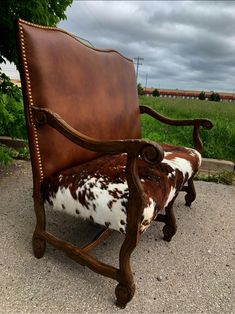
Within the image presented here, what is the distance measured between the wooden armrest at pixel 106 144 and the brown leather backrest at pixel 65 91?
0.08 m

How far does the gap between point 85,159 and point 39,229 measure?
1.61 feet

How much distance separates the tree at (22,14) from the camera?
2.85m

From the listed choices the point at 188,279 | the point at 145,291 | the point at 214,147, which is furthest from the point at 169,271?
the point at 214,147

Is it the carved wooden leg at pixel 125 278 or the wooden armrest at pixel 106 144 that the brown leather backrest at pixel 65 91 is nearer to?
the wooden armrest at pixel 106 144

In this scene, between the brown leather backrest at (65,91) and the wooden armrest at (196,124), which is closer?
the brown leather backrest at (65,91)

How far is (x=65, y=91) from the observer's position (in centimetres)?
190

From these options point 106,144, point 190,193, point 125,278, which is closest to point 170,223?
point 190,193

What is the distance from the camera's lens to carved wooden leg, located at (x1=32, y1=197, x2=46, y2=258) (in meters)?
1.89

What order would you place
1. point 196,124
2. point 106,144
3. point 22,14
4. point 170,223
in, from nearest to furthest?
point 106,144, point 170,223, point 196,124, point 22,14

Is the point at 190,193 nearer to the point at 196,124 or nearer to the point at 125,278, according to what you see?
the point at 196,124

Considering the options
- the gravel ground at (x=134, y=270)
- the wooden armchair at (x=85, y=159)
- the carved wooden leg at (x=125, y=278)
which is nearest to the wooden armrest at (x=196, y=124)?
the wooden armchair at (x=85, y=159)

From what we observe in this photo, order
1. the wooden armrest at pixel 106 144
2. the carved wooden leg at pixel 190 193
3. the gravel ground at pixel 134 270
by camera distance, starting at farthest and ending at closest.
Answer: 1. the carved wooden leg at pixel 190 193
2. the gravel ground at pixel 134 270
3. the wooden armrest at pixel 106 144

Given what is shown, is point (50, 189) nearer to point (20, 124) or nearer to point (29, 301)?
point (29, 301)

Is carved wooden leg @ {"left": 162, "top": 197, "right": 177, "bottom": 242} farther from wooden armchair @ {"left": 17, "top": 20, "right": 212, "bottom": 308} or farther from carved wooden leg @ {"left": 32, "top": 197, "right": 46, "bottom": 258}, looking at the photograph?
carved wooden leg @ {"left": 32, "top": 197, "right": 46, "bottom": 258}
